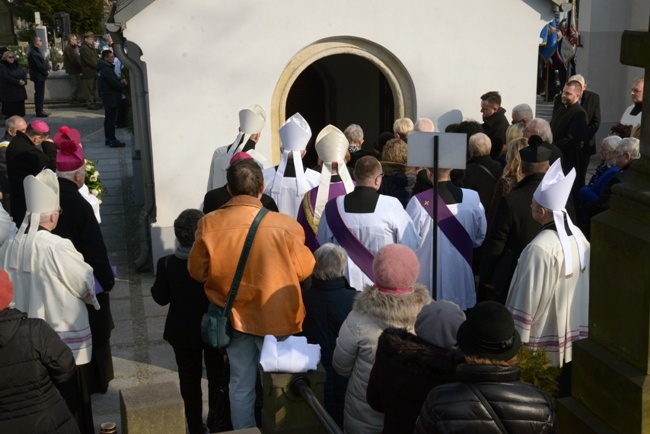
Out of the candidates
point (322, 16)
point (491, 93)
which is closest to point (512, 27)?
point (491, 93)

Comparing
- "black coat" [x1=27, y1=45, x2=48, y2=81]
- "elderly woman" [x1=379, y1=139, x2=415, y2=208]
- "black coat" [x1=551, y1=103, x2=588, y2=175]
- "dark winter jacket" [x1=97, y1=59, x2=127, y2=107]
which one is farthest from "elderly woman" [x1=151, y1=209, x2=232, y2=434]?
"black coat" [x1=27, y1=45, x2=48, y2=81]

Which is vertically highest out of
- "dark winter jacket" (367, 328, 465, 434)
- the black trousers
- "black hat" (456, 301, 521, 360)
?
"black hat" (456, 301, 521, 360)

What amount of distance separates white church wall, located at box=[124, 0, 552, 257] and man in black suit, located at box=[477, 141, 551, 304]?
4047 mm

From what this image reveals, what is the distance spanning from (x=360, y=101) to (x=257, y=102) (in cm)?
465

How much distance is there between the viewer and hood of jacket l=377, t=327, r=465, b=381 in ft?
13.5

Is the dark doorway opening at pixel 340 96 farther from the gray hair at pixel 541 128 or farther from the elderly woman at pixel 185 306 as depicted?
the elderly woman at pixel 185 306

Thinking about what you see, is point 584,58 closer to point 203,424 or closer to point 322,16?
point 322,16

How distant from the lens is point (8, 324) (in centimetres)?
470

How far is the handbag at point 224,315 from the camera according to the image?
18.6 ft

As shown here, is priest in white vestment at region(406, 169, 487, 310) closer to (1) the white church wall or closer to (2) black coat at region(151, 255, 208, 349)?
(2) black coat at region(151, 255, 208, 349)

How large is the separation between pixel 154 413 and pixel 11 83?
17.0 meters

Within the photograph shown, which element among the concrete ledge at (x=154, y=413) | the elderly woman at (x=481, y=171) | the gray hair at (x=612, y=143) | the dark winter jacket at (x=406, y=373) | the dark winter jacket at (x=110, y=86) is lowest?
the concrete ledge at (x=154, y=413)

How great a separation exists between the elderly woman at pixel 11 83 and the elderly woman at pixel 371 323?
16.7 metres

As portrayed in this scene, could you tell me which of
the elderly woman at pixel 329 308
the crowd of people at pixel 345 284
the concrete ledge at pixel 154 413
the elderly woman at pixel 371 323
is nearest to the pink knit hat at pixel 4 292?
the crowd of people at pixel 345 284
